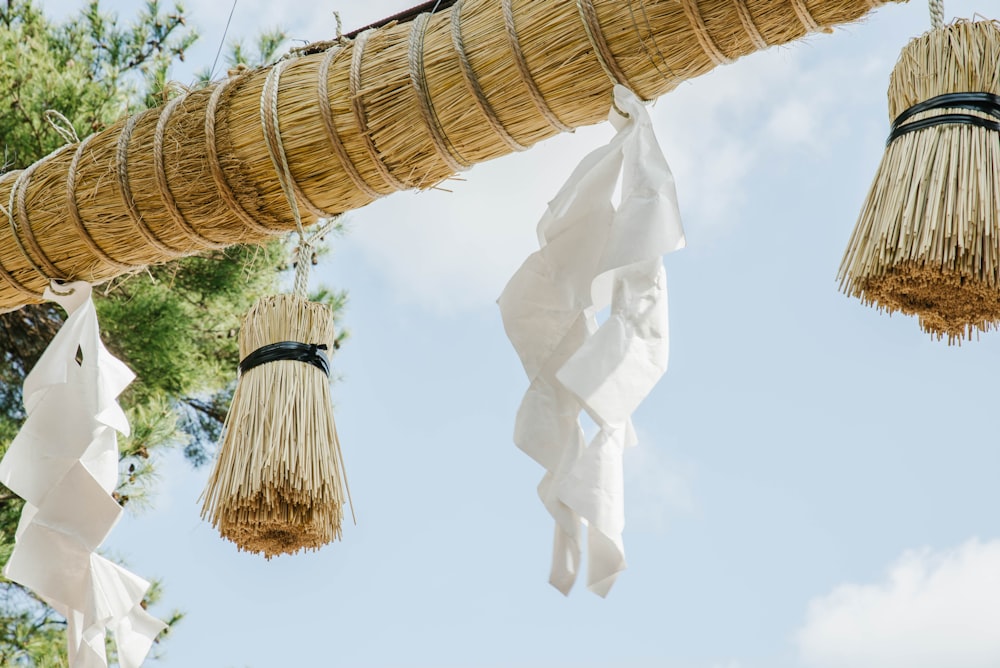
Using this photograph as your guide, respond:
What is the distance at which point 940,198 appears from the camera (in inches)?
34.0

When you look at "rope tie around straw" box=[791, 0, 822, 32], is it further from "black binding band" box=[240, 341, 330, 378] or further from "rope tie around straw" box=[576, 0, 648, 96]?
"black binding band" box=[240, 341, 330, 378]

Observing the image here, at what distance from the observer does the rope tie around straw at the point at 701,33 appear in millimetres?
1077

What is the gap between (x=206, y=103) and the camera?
1428mm

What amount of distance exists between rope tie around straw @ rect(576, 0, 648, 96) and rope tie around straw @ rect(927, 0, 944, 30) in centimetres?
29

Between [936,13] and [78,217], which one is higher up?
[936,13]

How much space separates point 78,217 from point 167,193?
0.54 ft

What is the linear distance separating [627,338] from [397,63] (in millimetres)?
466

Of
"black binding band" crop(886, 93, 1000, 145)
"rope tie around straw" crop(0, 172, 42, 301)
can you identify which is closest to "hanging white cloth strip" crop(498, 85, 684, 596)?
"black binding band" crop(886, 93, 1000, 145)

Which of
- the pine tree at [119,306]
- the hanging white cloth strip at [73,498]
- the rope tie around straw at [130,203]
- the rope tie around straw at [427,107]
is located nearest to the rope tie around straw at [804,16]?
the rope tie around straw at [427,107]

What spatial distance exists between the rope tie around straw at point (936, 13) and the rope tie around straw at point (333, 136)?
624 mm

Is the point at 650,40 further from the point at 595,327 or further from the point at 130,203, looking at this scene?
the point at 130,203

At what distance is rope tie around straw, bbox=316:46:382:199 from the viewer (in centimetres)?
129

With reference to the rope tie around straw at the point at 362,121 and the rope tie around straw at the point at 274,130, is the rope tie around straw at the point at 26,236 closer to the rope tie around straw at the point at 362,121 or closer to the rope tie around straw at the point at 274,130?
the rope tie around straw at the point at 274,130

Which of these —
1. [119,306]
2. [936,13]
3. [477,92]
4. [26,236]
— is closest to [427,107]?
[477,92]
